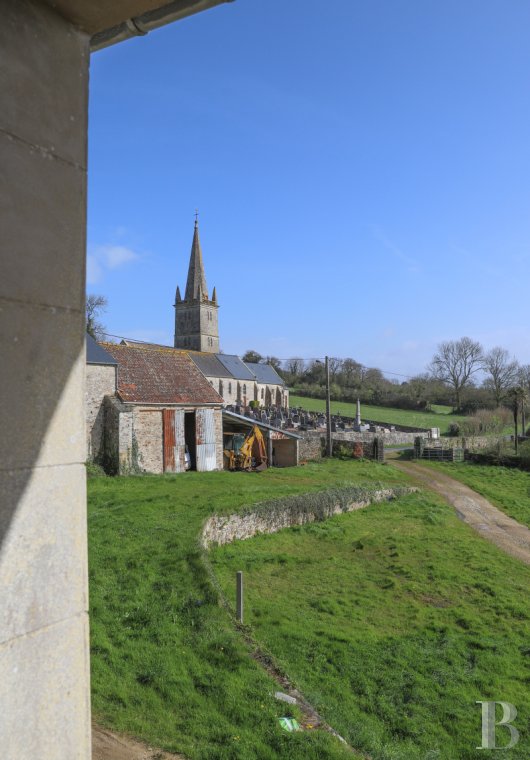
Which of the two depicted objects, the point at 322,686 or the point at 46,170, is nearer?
the point at 46,170

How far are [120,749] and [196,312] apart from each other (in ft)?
251

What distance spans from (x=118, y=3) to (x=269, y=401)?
228ft

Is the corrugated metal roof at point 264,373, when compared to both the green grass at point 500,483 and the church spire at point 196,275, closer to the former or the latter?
the church spire at point 196,275

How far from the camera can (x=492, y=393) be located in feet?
231

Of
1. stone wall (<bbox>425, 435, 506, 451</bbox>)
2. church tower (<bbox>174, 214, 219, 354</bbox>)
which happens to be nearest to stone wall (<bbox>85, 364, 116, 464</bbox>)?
stone wall (<bbox>425, 435, 506, 451</bbox>)

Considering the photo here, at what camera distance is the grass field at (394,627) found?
281 inches

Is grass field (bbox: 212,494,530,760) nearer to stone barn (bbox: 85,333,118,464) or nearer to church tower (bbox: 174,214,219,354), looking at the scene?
stone barn (bbox: 85,333,118,464)

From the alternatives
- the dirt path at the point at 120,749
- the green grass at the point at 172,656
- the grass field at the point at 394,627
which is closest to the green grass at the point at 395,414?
the grass field at the point at 394,627

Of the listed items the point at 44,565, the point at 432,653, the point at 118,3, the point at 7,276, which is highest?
the point at 118,3

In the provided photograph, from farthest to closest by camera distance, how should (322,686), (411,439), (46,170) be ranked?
(411,439), (322,686), (46,170)

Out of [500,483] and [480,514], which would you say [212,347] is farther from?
[480,514]

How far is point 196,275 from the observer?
80.5 m

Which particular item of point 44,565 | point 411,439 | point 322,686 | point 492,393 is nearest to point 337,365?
point 492,393

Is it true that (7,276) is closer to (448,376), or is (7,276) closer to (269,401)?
(269,401)
